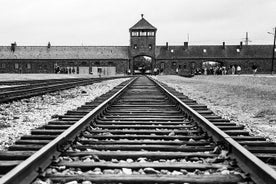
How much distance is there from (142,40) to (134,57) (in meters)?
3.79

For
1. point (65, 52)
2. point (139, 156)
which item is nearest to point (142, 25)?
point (65, 52)

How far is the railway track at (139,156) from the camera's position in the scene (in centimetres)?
263

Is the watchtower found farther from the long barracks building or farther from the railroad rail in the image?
the railroad rail

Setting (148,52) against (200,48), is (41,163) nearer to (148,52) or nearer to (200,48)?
(148,52)

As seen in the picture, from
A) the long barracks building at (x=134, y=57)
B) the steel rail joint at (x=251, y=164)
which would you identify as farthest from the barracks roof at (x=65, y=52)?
the steel rail joint at (x=251, y=164)

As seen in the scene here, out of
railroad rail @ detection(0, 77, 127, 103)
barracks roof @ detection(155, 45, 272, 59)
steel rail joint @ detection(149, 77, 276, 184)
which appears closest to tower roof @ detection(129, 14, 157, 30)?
barracks roof @ detection(155, 45, 272, 59)

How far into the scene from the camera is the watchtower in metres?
65.9

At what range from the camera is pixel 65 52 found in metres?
67.4

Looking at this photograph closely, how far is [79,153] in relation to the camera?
3363 millimetres

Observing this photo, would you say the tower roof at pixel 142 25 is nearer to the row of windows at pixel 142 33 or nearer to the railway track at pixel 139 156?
the row of windows at pixel 142 33

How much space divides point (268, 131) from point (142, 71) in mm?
61911

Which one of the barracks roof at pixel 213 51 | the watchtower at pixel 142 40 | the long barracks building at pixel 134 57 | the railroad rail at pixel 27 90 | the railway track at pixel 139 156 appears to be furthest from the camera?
the barracks roof at pixel 213 51

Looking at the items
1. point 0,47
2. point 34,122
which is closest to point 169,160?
point 34,122

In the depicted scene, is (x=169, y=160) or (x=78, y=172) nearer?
(x=78, y=172)
